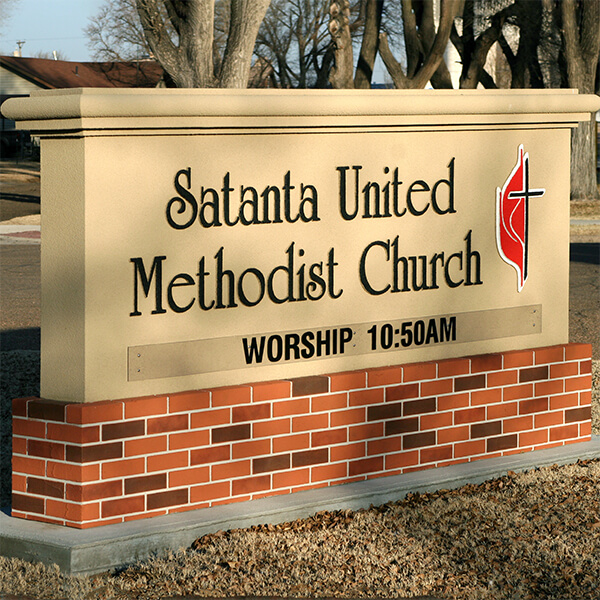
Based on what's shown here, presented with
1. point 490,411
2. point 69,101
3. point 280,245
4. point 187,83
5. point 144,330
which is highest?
point 187,83

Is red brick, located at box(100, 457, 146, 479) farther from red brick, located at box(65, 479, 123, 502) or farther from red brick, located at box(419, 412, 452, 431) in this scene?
red brick, located at box(419, 412, 452, 431)

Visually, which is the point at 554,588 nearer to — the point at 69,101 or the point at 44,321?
the point at 44,321

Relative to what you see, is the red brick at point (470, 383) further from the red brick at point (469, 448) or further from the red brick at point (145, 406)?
the red brick at point (145, 406)

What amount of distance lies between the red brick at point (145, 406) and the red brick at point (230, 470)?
372mm

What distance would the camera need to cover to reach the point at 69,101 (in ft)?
13.3

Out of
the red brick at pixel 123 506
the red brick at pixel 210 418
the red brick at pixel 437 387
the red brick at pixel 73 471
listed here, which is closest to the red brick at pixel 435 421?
the red brick at pixel 437 387

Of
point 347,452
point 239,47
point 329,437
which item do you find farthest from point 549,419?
point 239,47

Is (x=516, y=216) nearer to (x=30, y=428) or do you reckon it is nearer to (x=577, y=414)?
(x=577, y=414)

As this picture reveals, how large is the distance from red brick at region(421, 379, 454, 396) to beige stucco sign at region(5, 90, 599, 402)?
0.15 metres

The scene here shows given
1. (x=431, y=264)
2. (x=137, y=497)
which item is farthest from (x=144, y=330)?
(x=431, y=264)

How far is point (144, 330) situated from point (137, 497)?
0.67 meters

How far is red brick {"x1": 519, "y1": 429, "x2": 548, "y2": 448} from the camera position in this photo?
17.7ft

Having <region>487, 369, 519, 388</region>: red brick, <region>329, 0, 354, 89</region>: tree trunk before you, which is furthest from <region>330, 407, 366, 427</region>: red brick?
<region>329, 0, 354, 89</region>: tree trunk

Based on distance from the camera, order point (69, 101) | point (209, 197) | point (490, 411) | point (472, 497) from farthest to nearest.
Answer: point (490, 411) < point (472, 497) < point (209, 197) < point (69, 101)
